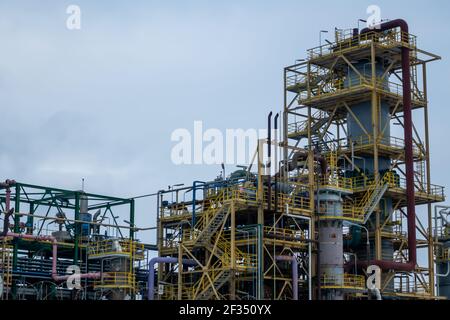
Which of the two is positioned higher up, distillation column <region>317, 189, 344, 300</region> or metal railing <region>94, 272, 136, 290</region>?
distillation column <region>317, 189, 344, 300</region>

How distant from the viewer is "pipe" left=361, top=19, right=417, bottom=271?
246 ft

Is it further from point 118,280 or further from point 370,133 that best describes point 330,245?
point 118,280

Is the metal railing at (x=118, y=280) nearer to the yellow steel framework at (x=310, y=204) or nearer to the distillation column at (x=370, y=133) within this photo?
the yellow steel framework at (x=310, y=204)

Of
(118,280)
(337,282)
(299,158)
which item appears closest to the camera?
(118,280)

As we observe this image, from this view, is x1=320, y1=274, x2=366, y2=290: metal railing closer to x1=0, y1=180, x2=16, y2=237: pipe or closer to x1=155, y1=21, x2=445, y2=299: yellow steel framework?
x1=155, y1=21, x2=445, y2=299: yellow steel framework

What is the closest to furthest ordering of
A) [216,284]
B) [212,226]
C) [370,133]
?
[216,284], [212,226], [370,133]

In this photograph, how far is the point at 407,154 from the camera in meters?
76.8

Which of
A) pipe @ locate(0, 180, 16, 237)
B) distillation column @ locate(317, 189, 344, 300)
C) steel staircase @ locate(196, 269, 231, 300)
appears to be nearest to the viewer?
steel staircase @ locate(196, 269, 231, 300)

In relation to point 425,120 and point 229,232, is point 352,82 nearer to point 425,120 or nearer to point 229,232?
point 425,120

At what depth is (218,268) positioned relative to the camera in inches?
2591

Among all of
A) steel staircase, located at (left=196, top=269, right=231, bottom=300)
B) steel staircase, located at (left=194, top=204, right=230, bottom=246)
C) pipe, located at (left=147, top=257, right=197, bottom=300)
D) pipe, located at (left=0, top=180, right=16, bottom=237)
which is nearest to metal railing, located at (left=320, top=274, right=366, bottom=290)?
steel staircase, located at (left=196, top=269, right=231, bottom=300)

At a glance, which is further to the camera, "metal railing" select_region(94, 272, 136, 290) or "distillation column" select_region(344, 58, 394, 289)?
"distillation column" select_region(344, 58, 394, 289)

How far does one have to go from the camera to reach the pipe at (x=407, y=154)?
246 ft

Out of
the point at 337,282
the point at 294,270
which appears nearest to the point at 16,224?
the point at 294,270
